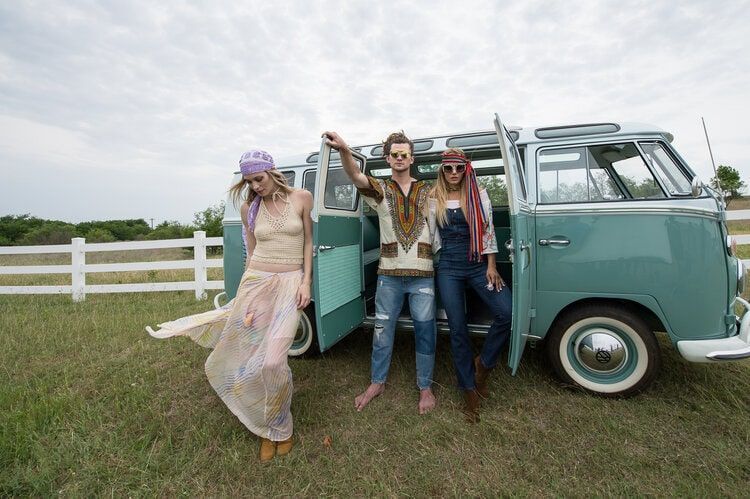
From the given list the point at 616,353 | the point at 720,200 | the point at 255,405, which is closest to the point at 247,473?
the point at 255,405

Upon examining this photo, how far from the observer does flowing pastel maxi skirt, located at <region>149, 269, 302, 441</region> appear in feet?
8.77

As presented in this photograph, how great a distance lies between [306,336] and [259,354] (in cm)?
162

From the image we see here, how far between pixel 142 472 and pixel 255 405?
2.54 feet

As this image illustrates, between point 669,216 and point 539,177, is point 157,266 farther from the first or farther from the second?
point 669,216

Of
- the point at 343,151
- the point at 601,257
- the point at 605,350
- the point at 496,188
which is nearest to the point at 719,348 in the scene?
the point at 605,350

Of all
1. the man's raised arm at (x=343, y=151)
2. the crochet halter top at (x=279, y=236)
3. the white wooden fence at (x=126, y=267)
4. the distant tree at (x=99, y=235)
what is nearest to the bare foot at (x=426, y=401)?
the crochet halter top at (x=279, y=236)

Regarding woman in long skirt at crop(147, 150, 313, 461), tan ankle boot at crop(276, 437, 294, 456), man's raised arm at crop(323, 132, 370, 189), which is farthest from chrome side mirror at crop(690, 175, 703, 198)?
tan ankle boot at crop(276, 437, 294, 456)

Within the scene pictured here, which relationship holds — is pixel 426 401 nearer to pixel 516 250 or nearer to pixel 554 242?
pixel 516 250

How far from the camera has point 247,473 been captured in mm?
2555

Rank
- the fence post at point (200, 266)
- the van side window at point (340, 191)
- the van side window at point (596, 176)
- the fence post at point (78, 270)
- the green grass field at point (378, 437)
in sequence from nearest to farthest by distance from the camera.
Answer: the green grass field at point (378, 437), the van side window at point (596, 176), the van side window at point (340, 191), the fence post at point (200, 266), the fence post at point (78, 270)

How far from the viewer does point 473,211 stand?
9.74 ft

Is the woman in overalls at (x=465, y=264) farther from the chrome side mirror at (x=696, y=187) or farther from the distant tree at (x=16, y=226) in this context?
the distant tree at (x=16, y=226)

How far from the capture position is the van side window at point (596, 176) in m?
3.28

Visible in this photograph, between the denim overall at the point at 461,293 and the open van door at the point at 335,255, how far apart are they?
88cm
